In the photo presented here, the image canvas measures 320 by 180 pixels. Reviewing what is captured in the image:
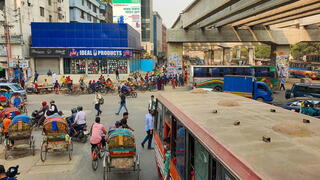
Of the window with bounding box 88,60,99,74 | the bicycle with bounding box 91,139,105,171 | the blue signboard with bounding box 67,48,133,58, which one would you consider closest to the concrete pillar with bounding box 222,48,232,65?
the blue signboard with bounding box 67,48,133,58

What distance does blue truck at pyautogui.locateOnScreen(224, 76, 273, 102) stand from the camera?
2241 cm

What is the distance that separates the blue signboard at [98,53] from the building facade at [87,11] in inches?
753

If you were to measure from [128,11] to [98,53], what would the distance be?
40127 millimetres

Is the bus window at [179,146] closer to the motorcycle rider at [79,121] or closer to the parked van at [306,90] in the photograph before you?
the motorcycle rider at [79,121]

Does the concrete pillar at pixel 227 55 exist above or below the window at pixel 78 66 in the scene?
above

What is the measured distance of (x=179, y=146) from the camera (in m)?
5.65

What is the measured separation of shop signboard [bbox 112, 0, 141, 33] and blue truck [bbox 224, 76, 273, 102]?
180ft

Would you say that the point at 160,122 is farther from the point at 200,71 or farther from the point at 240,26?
the point at 200,71

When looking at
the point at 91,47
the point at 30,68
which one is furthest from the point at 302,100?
the point at 30,68

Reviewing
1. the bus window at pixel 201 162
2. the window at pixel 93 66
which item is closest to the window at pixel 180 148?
the bus window at pixel 201 162

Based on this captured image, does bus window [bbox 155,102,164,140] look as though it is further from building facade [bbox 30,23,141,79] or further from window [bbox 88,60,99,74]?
window [bbox 88,60,99,74]

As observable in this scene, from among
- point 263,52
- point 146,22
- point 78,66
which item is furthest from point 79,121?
point 263,52

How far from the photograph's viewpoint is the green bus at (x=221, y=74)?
2853cm

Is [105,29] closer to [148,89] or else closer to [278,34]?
[148,89]
